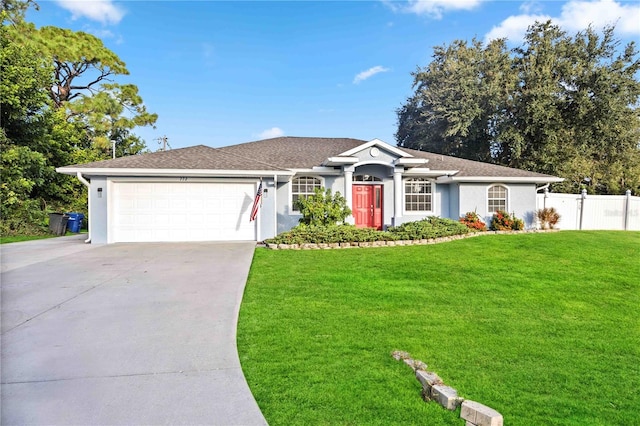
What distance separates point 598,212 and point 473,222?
727 cm

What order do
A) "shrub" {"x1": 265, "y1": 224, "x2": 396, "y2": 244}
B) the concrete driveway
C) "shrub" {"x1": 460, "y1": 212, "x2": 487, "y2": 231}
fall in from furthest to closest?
"shrub" {"x1": 460, "y1": 212, "x2": 487, "y2": 231}
"shrub" {"x1": 265, "y1": 224, "x2": 396, "y2": 244}
the concrete driveway

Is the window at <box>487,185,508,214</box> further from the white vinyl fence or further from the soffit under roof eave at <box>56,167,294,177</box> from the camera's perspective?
the soffit under roof eave at <box>56,167,294,177</box>

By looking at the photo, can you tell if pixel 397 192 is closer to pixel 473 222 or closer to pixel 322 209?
pixel 473 222

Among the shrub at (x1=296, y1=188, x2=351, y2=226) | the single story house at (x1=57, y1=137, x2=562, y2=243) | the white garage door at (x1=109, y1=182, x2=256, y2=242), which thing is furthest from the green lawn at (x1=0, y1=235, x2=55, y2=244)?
the shrub at (x1=296, y1=188, x2=351, y2=226)

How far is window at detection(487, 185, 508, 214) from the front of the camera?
53.5ft

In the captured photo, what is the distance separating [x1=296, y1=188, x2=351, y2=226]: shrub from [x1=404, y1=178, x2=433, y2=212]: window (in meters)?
4.13

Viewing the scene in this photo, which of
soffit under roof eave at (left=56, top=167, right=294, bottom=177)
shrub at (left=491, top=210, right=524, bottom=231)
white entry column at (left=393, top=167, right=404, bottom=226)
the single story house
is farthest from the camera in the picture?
shrub at (left=491, top=210, right=524, bottom=231)

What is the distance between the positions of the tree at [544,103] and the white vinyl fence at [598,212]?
649 cm

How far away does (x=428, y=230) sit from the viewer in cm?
1223

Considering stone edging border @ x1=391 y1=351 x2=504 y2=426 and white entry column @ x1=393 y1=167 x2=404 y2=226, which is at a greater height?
white entry column @ x1=393 y1=167 x2=404 y2=226

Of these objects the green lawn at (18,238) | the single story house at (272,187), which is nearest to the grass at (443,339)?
the single story house at (272,187)

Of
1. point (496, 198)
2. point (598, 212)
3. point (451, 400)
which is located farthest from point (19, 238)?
point (598, 212)

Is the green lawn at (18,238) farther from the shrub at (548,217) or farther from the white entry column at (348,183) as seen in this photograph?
the shrub at (548,217)

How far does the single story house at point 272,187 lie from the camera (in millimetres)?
12391
